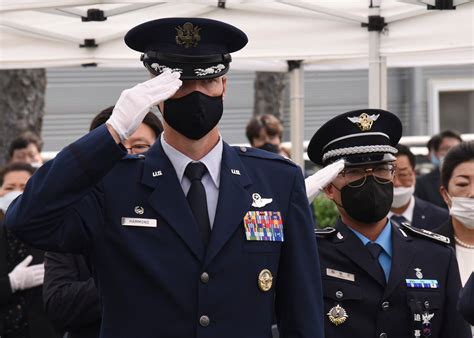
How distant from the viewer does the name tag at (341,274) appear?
4.72 metres

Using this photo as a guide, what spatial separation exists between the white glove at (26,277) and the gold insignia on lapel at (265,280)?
111 inches

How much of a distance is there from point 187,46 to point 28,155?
6556 mm

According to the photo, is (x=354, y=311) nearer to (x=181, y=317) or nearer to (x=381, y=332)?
(x=381, y=332)

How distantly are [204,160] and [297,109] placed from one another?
695 cm

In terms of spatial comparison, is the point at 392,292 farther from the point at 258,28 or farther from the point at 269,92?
the point at 269,92

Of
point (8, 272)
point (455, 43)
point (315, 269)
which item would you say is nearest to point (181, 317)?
point (315, 269)

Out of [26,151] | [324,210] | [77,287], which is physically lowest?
[324,210]

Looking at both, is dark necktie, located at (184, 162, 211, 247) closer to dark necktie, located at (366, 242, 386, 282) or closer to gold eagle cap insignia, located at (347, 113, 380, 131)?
dark necktie, located at (366, 242, 386, 282)

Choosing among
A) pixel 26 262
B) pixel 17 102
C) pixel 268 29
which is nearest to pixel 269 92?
pixel 17 102

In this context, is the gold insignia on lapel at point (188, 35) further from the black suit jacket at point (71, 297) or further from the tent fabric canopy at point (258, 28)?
the tent fabric canopy at point (258, 28)

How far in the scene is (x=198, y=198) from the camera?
381 cm

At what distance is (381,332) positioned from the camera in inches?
182

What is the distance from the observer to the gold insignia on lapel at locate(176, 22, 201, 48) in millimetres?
3857

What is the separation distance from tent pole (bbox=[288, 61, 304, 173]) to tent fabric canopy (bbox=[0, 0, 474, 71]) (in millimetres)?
1514
